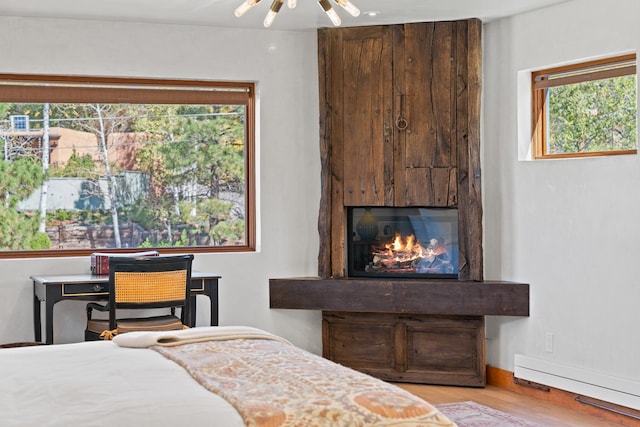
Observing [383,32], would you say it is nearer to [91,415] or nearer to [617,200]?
[617,200]

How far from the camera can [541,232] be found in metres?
5.25

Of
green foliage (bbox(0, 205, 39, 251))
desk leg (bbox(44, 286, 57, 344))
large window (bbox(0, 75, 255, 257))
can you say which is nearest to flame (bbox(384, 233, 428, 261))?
large window (bbox(0, 75, 255, 257))

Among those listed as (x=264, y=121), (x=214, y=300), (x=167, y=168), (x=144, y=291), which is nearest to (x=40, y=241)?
(x=167, y=168)

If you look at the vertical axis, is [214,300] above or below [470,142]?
below

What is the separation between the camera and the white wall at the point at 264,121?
5.59 metres

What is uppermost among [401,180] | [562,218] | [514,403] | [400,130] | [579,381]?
[400,130]

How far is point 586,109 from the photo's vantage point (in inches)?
200

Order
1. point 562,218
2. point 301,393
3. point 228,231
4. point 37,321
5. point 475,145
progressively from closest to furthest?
point 301,393, point 562,218, point 37,321, point 475,145, point 228,231

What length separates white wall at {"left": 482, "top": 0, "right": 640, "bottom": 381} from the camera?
465 centimetres

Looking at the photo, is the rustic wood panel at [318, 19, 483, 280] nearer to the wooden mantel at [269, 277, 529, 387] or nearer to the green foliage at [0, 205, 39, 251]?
the wooden mantel at [269, 277, 529, 387]

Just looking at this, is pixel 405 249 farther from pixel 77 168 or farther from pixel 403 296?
pixel 77 168

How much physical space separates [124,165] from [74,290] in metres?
1.14

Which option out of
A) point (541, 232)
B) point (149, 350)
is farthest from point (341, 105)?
point (149, 350)

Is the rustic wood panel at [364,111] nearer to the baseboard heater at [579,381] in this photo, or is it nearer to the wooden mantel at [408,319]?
the wooden mantel at [408,319]
